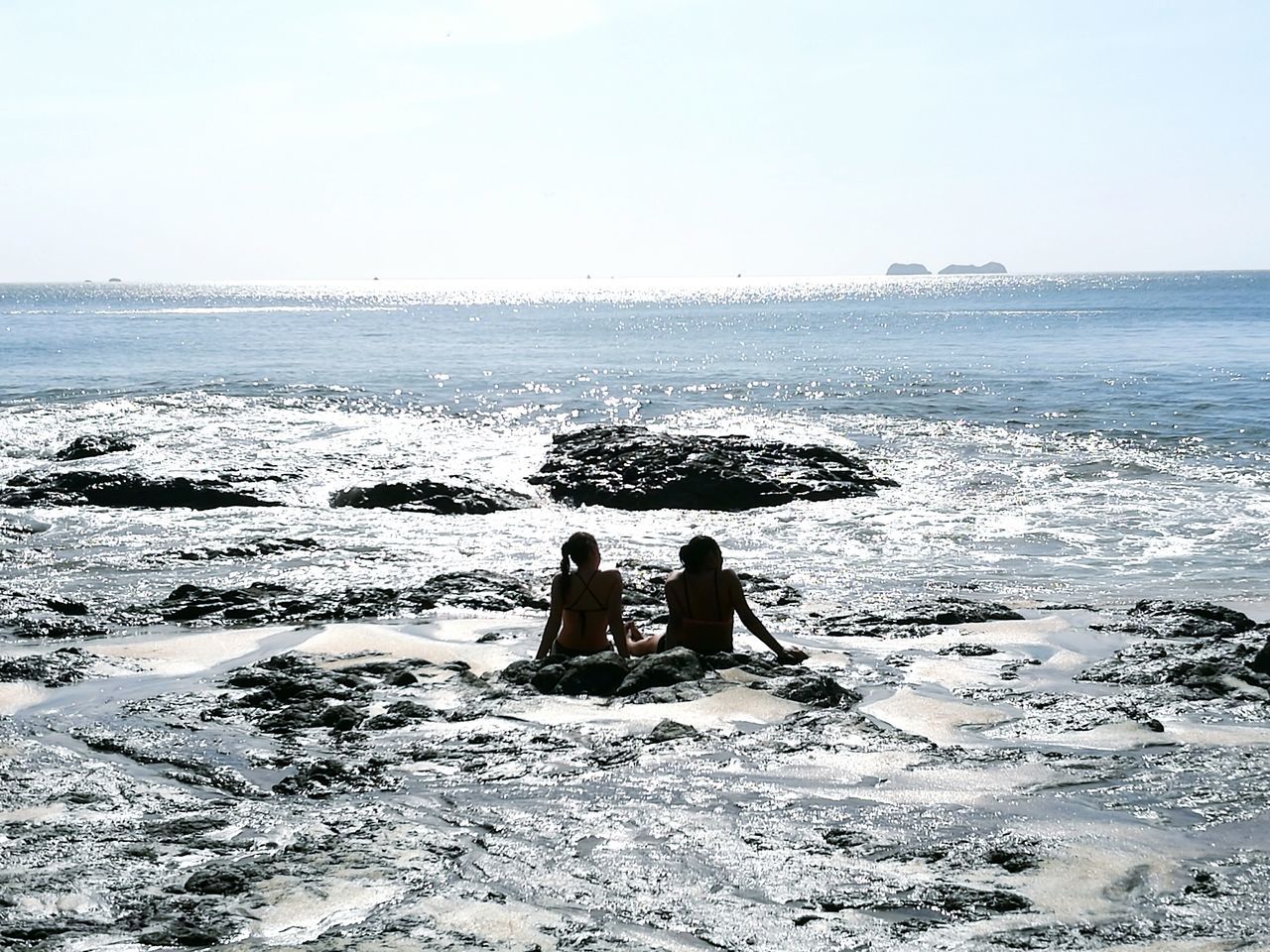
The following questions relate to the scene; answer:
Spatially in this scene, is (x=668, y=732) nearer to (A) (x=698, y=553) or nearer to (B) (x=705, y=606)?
(B) (x=705, y=606)

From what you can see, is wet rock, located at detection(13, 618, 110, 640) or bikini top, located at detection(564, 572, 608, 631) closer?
bikini top, located at detection(564, 572, 608, 631)

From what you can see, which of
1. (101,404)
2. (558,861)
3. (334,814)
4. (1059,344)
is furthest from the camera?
(1059,344)

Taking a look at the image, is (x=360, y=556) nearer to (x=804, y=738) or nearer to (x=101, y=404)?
(x=804, y=738)

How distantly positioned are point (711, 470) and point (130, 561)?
8.56 meters


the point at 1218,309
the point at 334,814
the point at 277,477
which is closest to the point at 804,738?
the point at 334,814

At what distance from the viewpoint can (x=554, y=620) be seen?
889 cm

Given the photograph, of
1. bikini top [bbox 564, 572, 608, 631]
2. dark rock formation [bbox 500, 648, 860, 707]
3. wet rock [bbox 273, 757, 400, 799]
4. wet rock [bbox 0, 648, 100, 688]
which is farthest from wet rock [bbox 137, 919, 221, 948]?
wet rock [bbox 0, 648, 100, 688]

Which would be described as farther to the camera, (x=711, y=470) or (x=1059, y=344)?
(x=1059, y=344)

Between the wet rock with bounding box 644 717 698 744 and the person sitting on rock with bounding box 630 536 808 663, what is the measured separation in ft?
5.44

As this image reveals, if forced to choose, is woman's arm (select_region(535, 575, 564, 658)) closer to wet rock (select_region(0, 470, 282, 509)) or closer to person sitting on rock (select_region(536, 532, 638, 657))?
person sitting on rock (select_region(536, 532, 638, 657))

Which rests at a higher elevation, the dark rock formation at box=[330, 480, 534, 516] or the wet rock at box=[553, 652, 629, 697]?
the wet rock at box=[553, 652, 629, 697]

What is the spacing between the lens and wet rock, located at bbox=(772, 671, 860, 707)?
25.7 feet

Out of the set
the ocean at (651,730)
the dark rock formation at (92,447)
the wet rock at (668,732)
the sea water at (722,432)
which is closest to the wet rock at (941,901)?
the ocean at (651,730)

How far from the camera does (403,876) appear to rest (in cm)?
512
